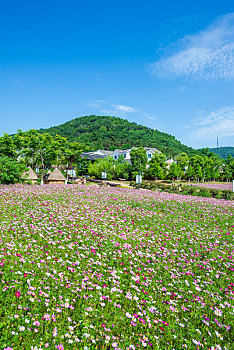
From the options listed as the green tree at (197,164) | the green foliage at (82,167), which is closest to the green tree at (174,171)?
the green tree at (197,164)

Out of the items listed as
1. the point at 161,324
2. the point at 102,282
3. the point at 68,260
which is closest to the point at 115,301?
the point at 102,282

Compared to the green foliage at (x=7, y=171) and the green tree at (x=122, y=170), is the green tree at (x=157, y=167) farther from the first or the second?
the green foliage at (x=7, y=171)

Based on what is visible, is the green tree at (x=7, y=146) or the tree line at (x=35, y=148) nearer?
the green tree at (x=7, y=146)

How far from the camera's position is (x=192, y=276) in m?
5.27

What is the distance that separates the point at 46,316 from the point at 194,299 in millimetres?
3127

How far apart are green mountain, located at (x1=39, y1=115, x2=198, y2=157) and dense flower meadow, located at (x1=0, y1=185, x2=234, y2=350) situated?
93.5 metres

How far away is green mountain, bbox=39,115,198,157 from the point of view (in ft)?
376

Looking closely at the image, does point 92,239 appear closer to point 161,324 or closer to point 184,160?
point 161,324

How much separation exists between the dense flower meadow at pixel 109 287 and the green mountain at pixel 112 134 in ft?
307

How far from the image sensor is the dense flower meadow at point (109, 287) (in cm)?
307

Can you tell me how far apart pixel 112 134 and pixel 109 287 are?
135480 mm

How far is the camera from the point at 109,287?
4309 mm

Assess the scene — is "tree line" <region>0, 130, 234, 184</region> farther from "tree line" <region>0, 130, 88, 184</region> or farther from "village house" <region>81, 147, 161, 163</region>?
"village house" <region>81, 147, 161, 163</region>

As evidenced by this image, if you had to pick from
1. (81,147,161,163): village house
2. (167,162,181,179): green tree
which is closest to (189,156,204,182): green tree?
(167,162,181,179): green tree
